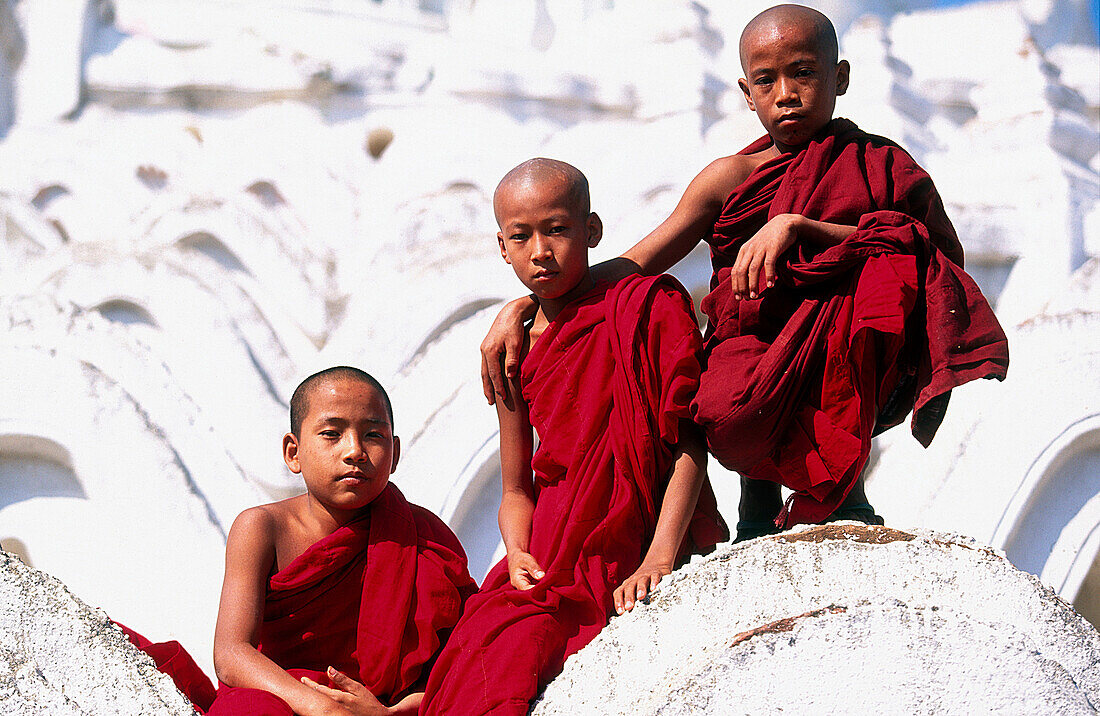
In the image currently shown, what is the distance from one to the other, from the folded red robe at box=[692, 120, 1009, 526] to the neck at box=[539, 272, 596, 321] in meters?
0.28

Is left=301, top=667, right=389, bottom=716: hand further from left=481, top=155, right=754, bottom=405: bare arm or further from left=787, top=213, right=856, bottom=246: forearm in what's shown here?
left=787, top=213, right=856, bottom=246: forearm

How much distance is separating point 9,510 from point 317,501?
7.58 ft

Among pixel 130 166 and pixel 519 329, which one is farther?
pixel 130 166

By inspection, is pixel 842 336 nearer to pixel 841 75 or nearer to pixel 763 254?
pixel 763 254

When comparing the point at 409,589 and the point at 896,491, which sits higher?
the point at 896,491

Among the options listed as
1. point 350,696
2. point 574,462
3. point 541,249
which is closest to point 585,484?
point 574,462

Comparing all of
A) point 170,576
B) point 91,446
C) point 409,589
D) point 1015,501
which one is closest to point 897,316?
point 409,589

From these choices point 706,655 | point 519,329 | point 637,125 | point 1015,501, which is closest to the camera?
point 706,655

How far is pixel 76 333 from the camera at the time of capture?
174 inches

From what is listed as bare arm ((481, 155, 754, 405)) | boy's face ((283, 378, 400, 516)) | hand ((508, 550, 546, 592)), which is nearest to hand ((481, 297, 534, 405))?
bare arm ((481, 155, 754, 405))

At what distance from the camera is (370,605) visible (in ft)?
7.48

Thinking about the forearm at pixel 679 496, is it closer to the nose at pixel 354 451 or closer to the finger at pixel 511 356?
the finger at pixel 511 356

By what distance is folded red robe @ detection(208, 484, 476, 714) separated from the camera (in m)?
2.23

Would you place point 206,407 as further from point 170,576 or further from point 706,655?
point 706,655
